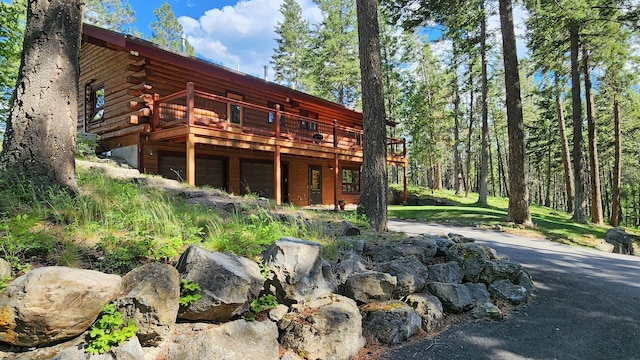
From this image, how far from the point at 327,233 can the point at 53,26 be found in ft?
16.2

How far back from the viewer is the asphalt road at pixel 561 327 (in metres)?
3.59

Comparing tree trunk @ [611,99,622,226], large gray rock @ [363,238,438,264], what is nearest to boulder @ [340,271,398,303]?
large gray rock @ [363,238,438,264]

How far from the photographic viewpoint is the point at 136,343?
2.54 m

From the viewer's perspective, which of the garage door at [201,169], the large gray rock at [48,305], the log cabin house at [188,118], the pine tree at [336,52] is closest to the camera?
the large gray rock at [48,305]

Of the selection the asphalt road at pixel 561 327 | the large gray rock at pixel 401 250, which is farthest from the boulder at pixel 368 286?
the large gray rock at pixel 401 250

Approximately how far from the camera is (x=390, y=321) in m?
3.84

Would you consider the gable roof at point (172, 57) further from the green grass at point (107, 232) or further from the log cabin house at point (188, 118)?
the green grass at point (107, 232)

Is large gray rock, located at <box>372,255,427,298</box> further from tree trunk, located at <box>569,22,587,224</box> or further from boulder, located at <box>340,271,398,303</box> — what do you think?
tree trunk, located at <box>569,22,587,224</box>

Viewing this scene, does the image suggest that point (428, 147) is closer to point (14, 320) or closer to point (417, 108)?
point (417, 108)

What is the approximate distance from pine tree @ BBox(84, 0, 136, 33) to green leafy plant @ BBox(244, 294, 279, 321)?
31312mm

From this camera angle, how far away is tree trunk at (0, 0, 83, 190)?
14.3 ft

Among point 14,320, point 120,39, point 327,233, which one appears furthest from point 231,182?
point 14,320

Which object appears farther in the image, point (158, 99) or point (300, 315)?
point (158, 99)

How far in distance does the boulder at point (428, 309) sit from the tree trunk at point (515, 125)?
876 centimetres
